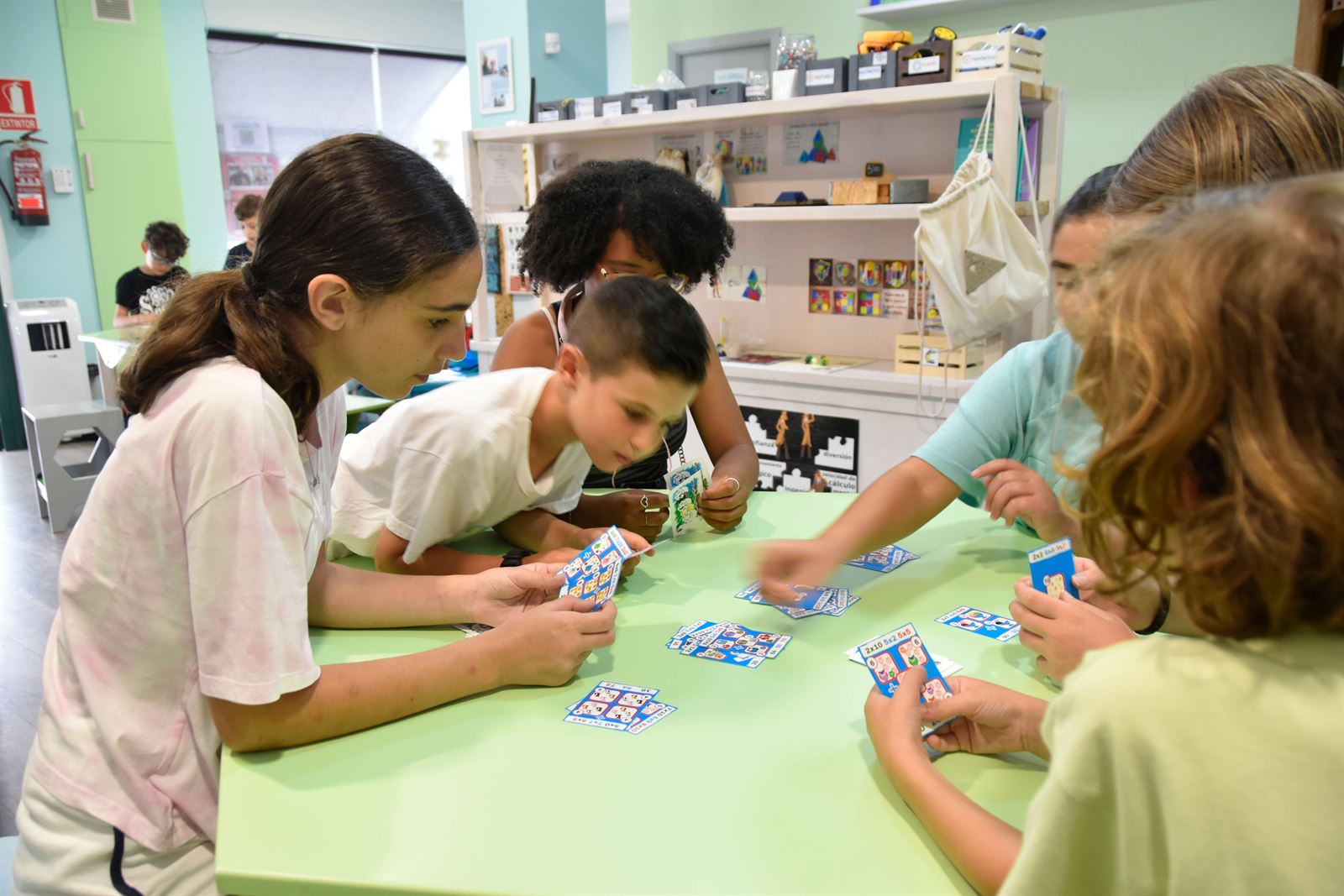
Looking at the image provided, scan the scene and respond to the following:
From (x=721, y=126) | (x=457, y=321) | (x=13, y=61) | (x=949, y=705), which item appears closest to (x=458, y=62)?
(x=13, y=61)

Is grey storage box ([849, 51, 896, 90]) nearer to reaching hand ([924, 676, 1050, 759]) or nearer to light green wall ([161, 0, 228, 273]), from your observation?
reaching hand ([924, 676, 1050, 759])

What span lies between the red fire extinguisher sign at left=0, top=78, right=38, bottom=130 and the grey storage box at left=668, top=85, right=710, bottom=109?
17.4ft

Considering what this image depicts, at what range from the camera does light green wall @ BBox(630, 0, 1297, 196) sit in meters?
4.71

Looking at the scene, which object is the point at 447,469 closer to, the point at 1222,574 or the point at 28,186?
the point at 1222,574

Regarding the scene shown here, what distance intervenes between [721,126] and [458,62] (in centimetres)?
693

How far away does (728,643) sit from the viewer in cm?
132

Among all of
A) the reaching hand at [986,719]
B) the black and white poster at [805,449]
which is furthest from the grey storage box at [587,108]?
the reaching hand at [986,719]

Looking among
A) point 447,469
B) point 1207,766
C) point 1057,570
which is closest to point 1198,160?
point 1057,570

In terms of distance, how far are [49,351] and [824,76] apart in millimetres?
5150

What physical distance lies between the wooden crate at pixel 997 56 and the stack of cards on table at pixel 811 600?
7.66 feet

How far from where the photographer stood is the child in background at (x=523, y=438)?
156 cm

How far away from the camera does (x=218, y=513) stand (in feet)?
3.34

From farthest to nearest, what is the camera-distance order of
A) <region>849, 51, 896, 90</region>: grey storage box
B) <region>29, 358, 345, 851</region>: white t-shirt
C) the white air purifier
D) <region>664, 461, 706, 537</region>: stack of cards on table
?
the white air purifier < <region>849, 51, 896, 90</region>: grey storage box < <region>664, 461, 706, 537</region>: stack of cards on table < <region>29, 358, 345, 851</region>: white t-shirt

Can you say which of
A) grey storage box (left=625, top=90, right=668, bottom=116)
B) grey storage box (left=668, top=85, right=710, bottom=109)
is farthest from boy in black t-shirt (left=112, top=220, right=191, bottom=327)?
grey storage box (left=668, top=85, right=710, bottom=109)
